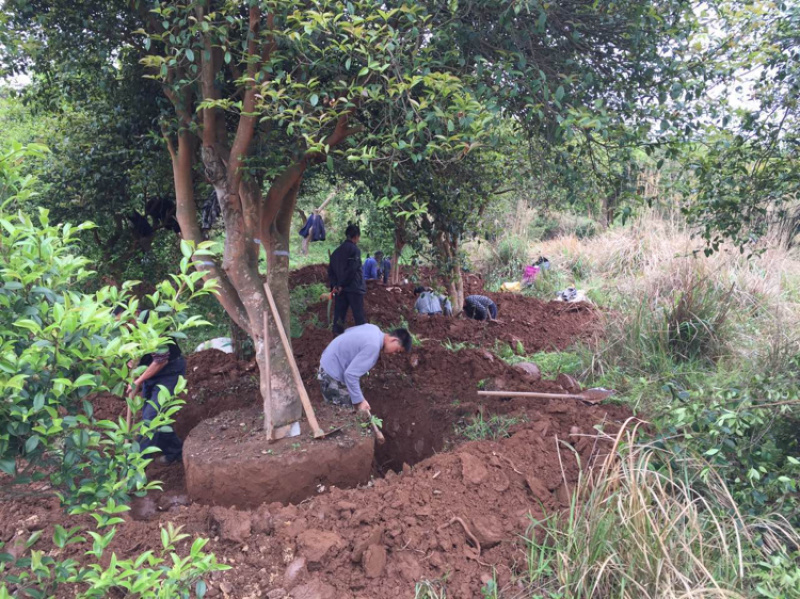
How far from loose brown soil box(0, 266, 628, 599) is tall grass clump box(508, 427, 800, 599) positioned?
30 cm

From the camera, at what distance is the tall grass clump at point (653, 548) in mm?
2588

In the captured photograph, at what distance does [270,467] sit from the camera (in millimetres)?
4086

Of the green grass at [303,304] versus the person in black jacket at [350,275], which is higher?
the person in black jacket at [350,275]

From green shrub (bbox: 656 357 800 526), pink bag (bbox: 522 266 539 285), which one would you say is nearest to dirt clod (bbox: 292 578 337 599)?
Answer: green shrub (bbox: 656 357 800 526)

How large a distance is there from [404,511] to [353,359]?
1747 millimetres

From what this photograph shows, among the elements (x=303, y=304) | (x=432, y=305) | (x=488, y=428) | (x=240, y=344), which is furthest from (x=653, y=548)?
(x=303, y=304)

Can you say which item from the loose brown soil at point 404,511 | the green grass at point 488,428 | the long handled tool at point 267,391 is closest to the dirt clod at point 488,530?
the loose brown soil at point 404,511

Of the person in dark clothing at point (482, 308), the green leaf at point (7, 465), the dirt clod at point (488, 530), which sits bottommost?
the person in dark clothing at point (482, 308)

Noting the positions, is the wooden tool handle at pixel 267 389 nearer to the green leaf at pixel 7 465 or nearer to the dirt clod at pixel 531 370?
the dirt clod at pixel 531 370

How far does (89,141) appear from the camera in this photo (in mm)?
5633

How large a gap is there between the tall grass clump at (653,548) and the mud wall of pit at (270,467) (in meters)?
1.69

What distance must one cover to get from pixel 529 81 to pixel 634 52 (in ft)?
2.65

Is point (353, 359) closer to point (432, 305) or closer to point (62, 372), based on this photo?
point (62, 372)

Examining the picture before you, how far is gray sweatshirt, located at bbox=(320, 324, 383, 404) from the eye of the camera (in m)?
4.75
